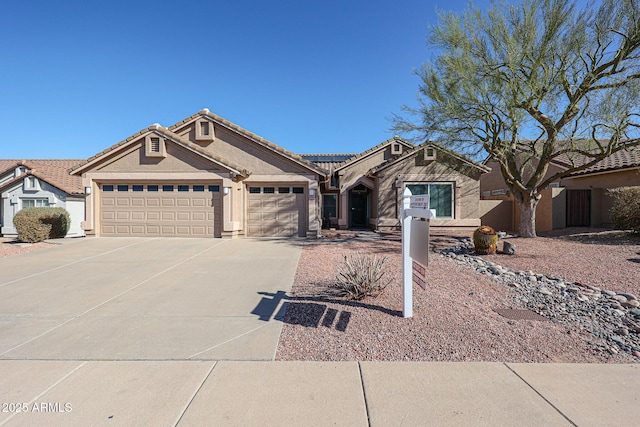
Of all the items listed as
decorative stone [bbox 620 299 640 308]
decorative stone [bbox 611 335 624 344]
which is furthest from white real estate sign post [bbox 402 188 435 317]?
decorative stone [bbox 620 299 640 308]

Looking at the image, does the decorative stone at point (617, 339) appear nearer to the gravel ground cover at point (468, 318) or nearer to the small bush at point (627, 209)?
the gravel ground cover at point (468, 318)

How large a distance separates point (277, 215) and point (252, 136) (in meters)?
3.85

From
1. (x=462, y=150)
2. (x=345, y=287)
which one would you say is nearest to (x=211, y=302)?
(x=345, y=287)

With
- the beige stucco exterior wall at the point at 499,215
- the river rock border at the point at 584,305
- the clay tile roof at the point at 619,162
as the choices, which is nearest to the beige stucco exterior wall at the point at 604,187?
the clay tile roof at the point at 619,162

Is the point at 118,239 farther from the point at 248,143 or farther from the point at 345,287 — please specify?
the point at 345,287

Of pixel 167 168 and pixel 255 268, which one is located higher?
pixel 167 168

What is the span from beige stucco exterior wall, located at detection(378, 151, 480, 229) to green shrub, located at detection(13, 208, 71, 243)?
15096mm

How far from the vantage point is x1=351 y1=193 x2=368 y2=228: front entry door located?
21.5 meters

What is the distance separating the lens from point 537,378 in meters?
3.35

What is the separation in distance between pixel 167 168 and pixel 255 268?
8.05 metres

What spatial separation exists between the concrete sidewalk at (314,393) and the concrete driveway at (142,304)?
378 mm

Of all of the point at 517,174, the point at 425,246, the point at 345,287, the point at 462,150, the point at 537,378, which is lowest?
the point at 537,378

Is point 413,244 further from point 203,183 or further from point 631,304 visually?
point 203,183

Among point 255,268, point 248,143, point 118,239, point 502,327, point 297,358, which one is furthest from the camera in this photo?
point 248,143
